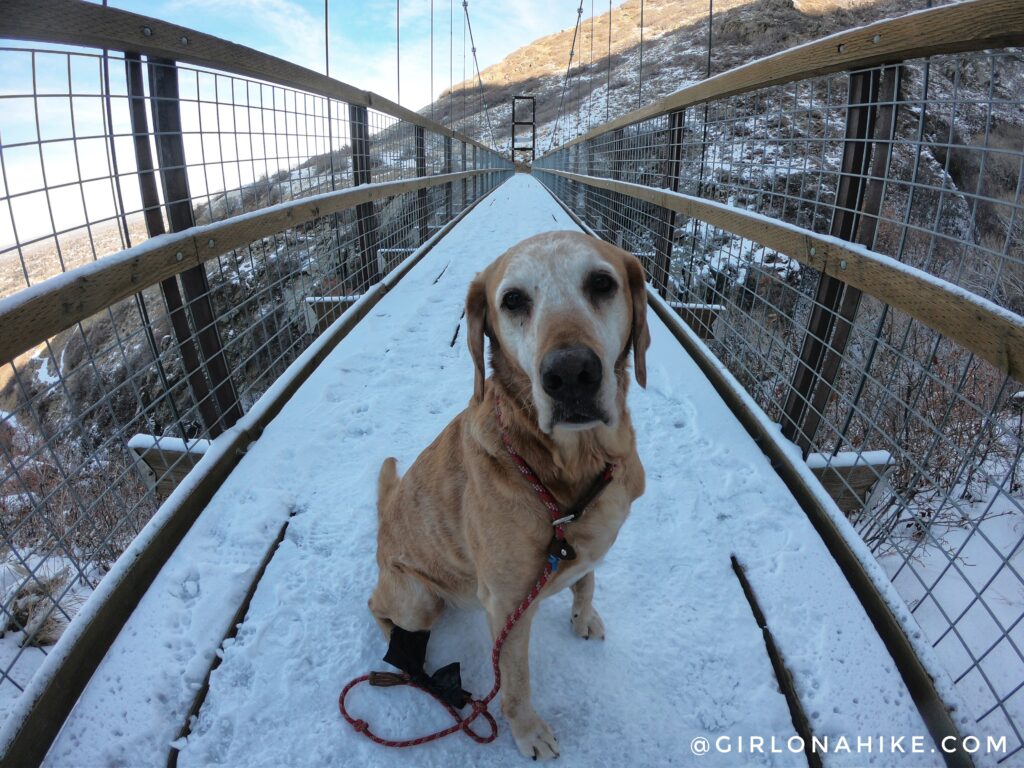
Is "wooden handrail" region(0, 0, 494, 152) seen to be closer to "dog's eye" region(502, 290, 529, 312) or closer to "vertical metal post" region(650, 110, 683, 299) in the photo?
"dog's eye" region(502, 290, 529, 312)

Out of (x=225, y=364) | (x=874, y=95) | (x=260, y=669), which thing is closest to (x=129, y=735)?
(x=260, y=669)

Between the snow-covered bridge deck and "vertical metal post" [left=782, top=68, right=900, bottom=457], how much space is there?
0.32 metres

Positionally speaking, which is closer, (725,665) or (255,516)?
(725,665)

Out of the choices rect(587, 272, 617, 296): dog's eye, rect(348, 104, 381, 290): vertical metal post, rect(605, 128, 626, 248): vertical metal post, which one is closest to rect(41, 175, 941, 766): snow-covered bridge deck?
rect(587, 272, 617, 296): dog's eye

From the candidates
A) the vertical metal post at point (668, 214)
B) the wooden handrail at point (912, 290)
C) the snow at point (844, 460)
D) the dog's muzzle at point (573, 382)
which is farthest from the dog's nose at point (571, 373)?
the vertical metal post at point (668, 214)

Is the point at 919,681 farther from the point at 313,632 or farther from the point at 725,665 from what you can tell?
the point at 313,632

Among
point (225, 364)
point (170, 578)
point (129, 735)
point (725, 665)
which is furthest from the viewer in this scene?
point (225, 364)

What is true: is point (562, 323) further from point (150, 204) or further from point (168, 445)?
point (168, 445)

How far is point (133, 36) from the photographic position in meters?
1.87

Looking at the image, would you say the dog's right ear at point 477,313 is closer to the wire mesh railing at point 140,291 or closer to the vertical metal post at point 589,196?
the wire mesh railing at point 140,291

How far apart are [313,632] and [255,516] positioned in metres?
0.61

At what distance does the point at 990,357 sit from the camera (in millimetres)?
1296

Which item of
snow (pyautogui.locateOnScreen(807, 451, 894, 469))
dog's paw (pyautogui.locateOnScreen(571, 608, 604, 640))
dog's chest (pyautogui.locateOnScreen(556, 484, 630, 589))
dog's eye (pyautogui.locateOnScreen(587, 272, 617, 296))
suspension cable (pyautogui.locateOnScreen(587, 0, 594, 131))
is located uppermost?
suspension cable (pyautogui.locateOnScreen(587, 0, 594, 131))

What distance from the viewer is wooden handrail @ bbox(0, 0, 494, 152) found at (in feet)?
4.78
